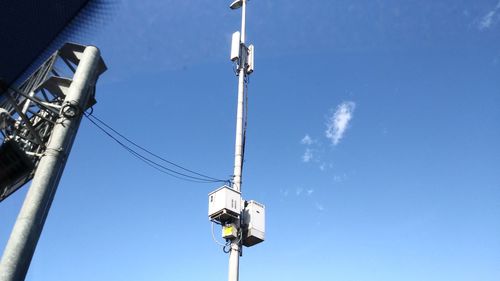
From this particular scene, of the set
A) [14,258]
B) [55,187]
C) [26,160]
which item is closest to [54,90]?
[55,187]

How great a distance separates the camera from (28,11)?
2.74 meters

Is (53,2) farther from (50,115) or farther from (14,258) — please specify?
(50,115)

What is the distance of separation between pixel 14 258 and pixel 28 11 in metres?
4.25

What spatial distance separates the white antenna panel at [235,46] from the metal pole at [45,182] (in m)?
6.06

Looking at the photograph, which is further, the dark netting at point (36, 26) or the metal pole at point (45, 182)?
the metal pole at point (45, 182)

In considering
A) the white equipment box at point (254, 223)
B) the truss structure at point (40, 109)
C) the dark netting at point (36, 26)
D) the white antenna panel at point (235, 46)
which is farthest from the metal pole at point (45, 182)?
the white antenna panel at point (235, 46)

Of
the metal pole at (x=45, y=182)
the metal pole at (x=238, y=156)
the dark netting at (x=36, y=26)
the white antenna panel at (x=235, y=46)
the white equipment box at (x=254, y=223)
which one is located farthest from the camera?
the white antenna panel at (x=235, y=46)

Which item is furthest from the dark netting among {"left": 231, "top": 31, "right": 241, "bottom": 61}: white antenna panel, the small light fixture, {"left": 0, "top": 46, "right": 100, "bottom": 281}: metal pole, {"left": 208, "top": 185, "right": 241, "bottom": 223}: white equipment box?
the small light fixture

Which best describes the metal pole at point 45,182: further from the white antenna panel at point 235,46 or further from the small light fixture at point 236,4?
the small light fixture at point 236,4

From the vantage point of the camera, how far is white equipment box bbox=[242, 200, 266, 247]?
33.2 ft

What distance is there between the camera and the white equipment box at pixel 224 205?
9.95 meters

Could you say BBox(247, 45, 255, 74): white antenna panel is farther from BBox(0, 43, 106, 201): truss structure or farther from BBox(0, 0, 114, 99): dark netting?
BBox(0, 0, 114, 99): dark netting

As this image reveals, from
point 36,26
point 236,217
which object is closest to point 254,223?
point 236,217

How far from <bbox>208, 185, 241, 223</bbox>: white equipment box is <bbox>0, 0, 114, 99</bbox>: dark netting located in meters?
6.99
